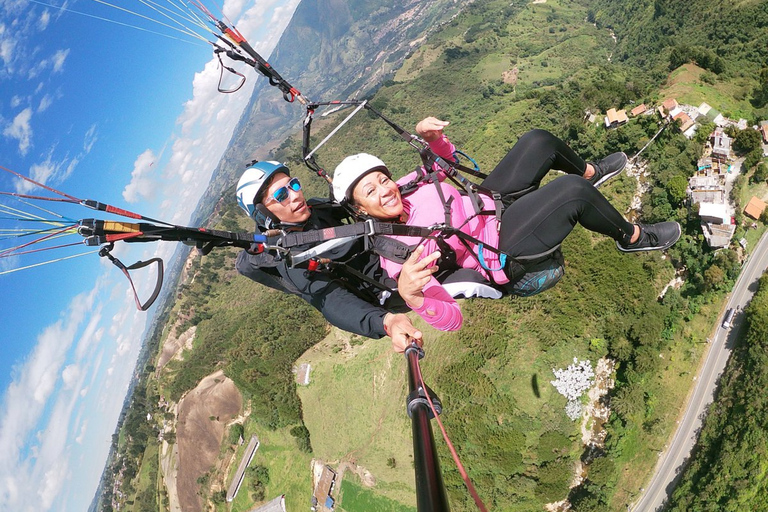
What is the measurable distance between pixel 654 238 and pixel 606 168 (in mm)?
1125

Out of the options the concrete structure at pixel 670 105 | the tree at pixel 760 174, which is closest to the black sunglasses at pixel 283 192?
the tree at pixel 760 174

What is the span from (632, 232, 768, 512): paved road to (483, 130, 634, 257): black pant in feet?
63.5

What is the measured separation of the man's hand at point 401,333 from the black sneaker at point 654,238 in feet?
9.46

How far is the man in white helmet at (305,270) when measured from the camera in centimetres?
339

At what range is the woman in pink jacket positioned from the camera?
3.31 m

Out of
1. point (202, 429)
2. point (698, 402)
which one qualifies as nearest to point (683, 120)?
point (698, 402)

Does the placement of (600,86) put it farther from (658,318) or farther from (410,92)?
(410,92)

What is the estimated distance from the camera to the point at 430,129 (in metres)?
4.21

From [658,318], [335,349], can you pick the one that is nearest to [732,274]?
[658,318]

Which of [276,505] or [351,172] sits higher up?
[351,172]

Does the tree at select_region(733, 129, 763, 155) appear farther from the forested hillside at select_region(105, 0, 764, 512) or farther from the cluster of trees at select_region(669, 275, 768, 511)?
the cluster of trees at select_region(669, 275, 768, 511)

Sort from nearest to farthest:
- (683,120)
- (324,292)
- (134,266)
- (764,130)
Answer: (134,266)
(324,292)
(764,130)
(683,120)

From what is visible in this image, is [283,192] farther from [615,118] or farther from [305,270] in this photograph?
[615,118]

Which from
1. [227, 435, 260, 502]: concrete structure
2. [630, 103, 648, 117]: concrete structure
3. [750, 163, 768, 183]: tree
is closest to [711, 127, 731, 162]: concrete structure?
[750, 163, 768, 183]: tree
